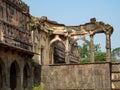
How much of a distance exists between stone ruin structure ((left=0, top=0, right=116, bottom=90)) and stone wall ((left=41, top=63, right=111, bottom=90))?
2.89ft

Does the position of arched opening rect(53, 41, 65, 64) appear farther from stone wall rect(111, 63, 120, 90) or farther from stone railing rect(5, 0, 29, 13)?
stone wall rect(111, 63, 120, 90)

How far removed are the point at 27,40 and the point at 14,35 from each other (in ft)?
7.53

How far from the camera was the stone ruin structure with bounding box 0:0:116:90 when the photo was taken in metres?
18.4

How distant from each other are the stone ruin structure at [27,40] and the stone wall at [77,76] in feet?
2.89

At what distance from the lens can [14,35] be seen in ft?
67.6

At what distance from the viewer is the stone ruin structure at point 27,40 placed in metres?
18.4

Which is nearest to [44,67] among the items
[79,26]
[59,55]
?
[79,26]

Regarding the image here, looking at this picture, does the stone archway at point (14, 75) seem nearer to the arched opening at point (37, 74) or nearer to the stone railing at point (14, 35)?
the stone railing at point (14, 35)

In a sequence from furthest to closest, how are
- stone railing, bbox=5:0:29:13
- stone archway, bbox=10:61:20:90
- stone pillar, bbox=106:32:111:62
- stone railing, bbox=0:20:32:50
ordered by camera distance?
stone pillar, bbox=106:32:111:62 < stone railing, bbox=5:0:29:13 < stone archway, bbox=10:61:20:90 < stone railing, bbox=0:20:32:50

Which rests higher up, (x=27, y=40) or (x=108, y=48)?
(x=27, y=40)

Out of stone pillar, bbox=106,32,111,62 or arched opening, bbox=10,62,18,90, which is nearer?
arched opening, bbox=10,62,18,90

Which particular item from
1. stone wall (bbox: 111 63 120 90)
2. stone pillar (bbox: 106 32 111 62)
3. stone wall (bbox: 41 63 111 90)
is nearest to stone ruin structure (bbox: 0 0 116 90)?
stone pillar (bbox: 106 32 111 62)

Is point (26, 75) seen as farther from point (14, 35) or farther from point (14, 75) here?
point (14, 35)

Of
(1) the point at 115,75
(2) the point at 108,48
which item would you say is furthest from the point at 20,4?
(1) the point at 115,75
